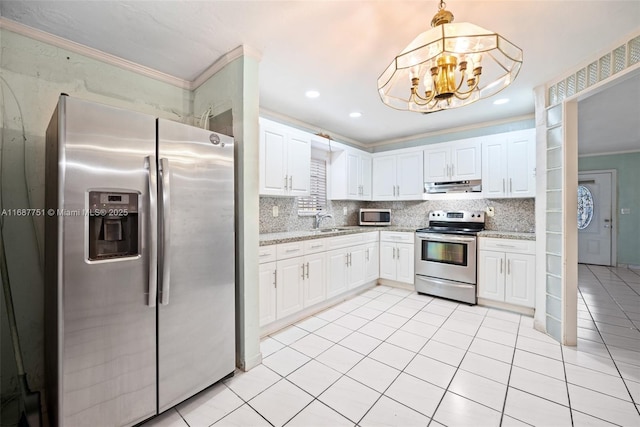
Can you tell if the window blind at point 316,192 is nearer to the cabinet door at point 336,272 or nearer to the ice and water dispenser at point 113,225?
the cabinet door at point 336,272

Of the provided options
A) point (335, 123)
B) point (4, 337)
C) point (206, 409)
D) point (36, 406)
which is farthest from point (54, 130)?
point (335, 123)

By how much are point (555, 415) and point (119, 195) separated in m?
2.73

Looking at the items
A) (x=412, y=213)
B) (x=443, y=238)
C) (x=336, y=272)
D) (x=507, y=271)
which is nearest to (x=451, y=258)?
(x=443, y=238)

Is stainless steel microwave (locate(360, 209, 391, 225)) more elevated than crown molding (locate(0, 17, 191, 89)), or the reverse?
crown molding (locate(0, 17, 191, 89))

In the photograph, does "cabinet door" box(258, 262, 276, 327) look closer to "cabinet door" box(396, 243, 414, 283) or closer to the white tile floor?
the white tile floor

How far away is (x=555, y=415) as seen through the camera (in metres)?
1.54

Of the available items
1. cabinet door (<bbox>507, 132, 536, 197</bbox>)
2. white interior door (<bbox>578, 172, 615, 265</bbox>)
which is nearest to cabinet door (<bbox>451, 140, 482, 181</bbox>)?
cabinet door (<bbox>507, 132, 536, 197</bbox>)

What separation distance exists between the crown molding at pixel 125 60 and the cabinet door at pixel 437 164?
2.88 metres

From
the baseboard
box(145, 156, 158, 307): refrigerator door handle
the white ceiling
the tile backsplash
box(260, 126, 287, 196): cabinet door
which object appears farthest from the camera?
the tile backsplash

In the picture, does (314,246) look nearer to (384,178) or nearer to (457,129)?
(384,178)

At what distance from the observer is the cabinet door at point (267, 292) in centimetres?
243

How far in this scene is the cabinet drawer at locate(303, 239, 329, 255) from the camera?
287cm

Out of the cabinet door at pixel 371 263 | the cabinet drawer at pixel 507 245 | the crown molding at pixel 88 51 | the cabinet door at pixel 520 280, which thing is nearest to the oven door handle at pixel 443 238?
the cabinet drawer at pixel 507 245

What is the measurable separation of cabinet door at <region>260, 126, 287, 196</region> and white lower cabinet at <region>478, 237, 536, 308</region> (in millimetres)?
2545
